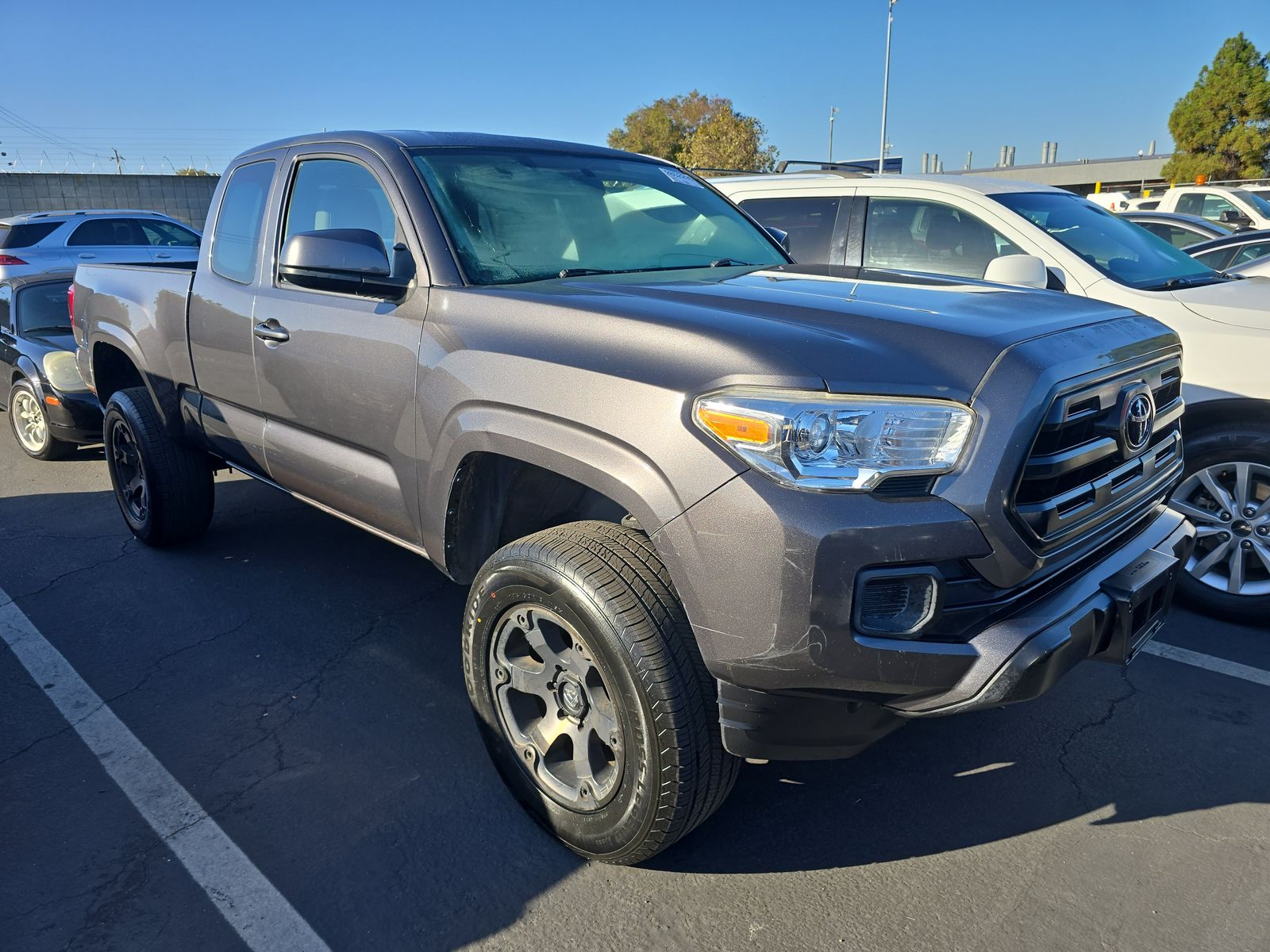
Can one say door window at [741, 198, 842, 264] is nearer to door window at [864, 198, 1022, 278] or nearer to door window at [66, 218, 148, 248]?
door window at [864, 198, 1022, 278]

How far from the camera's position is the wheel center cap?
2543 mm

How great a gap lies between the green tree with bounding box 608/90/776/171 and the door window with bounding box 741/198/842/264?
121ft

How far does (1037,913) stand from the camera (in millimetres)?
2412

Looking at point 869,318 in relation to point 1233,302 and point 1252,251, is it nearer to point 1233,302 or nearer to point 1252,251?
point 1233,302

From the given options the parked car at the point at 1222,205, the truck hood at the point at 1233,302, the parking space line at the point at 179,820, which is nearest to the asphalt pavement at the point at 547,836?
the parking space line at the point at 179,820

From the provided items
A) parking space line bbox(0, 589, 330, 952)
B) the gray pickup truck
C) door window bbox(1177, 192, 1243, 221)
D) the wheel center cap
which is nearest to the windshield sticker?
the gray pickup truck

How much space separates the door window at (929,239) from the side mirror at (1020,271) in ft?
2.71

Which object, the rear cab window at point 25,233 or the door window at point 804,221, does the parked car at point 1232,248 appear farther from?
the rear cab window at point 25,233

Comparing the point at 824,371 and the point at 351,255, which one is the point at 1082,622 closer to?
the point at 824,371

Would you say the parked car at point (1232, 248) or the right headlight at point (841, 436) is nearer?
the right headlight at point (841, 436)

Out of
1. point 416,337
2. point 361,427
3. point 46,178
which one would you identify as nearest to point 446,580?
point 361,427

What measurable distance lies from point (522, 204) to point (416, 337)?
0.71 meters

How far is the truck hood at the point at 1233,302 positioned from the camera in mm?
3967

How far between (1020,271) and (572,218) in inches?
81.0
